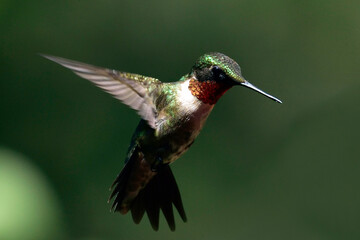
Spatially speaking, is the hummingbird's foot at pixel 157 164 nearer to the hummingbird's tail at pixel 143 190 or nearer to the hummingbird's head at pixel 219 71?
the hummingbird's tail at pixel 143 190

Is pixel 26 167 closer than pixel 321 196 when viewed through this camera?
Yes

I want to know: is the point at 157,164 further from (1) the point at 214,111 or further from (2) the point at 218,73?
(1) the point at 214,111

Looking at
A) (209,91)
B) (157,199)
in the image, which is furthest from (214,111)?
(209,91)

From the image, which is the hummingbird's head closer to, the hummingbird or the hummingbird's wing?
the hummingbird

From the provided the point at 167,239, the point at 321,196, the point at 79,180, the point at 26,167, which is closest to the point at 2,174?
the point at 26,167

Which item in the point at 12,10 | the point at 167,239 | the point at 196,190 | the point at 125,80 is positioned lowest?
the point at 167,239

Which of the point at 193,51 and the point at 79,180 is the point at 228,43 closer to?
Answer: the point at 193,51

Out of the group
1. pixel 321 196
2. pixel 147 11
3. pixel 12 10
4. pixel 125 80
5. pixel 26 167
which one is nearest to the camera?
pixel 125 80
